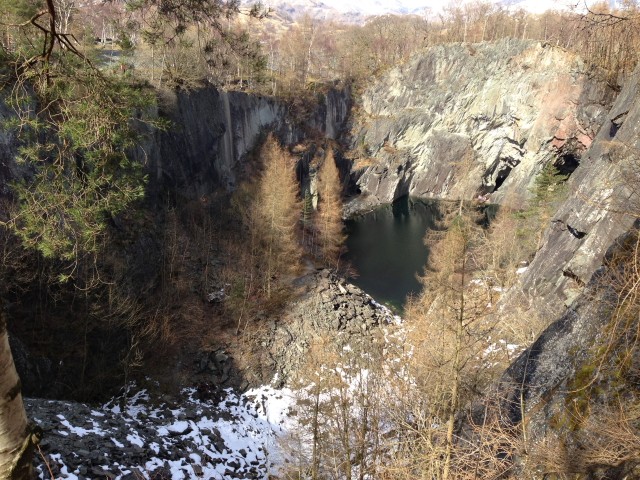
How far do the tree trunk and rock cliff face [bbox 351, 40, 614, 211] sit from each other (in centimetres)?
4638

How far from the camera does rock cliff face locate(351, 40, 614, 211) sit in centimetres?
4078

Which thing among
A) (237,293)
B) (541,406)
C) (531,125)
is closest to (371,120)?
(531,125)

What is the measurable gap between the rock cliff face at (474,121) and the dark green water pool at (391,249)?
377cm

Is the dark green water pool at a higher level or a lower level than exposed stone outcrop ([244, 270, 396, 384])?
lower

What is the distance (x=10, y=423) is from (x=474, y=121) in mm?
52647

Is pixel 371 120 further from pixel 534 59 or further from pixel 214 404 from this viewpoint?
pixel 214 404

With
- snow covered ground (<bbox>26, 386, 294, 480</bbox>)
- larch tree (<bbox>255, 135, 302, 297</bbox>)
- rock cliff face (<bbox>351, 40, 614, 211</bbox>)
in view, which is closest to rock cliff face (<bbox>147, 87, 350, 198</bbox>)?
larch tree (<bbox>255, 135, 302, 297</bbox>)

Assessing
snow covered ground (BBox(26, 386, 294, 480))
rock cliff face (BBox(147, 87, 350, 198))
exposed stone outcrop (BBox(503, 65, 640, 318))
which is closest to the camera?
snow covered ground (BBox(26, 386, 294, 480))

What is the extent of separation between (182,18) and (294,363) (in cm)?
1681

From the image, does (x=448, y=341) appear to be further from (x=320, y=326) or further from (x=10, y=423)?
(x=10, y=423)

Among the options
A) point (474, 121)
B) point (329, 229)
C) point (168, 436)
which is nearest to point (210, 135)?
point (329, 229)

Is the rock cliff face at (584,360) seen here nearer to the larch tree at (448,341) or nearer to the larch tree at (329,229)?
the larch tree at (448,341)

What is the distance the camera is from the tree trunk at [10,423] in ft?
5.44

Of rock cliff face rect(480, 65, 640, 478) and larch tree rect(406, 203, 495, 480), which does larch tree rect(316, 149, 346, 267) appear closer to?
larch tree rect(406, 203, 495, 480)
